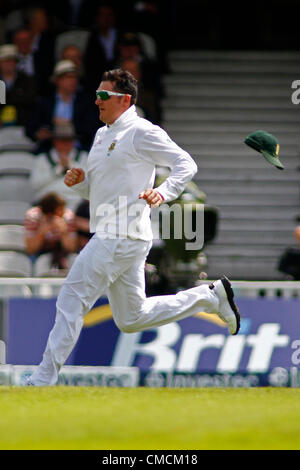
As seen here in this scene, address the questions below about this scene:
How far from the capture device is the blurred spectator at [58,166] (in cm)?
1284

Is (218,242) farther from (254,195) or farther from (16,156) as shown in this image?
(16,156)

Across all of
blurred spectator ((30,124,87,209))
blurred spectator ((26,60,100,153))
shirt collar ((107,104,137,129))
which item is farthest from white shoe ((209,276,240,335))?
blurred spectator ((26,60,100,153))

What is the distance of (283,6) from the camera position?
16719 mm

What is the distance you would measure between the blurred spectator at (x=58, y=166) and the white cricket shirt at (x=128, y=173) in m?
4.66

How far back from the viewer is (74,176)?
8219 millimetres

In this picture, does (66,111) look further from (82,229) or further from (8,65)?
(82,229)

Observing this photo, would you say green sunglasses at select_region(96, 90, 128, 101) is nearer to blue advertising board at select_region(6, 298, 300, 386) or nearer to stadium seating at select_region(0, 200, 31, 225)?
blue advertising board at select_region(6, 298, 300, 386)

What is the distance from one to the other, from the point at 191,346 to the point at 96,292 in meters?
2.26

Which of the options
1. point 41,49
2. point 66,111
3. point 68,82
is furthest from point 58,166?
point 41,49

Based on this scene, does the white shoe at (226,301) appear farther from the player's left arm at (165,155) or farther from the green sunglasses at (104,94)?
the green sunglasses at (104,94)

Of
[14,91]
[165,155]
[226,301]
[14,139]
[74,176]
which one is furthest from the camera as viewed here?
[14,91]

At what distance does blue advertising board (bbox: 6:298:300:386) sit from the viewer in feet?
33.1
